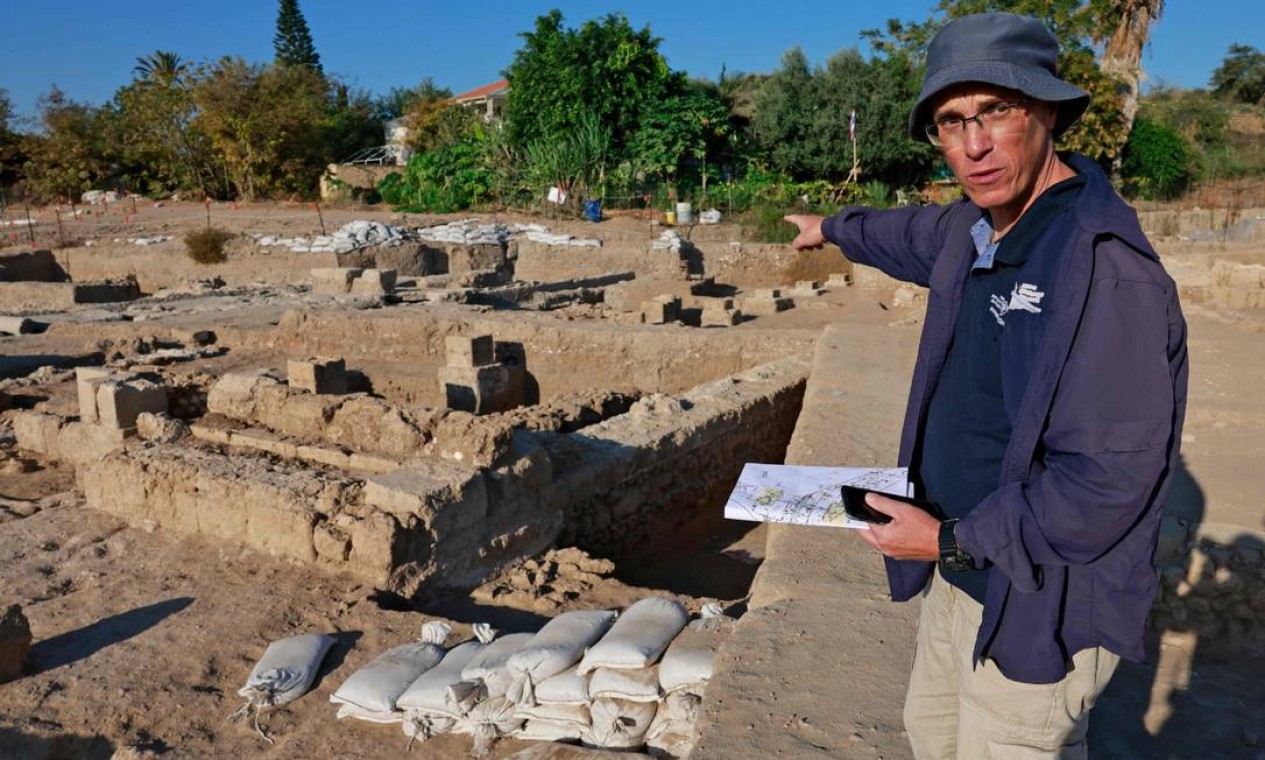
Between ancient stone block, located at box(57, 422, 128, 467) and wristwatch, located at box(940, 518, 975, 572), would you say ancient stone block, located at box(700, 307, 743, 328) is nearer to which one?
ancient stone block, located at box(57, 422, 128, 467)

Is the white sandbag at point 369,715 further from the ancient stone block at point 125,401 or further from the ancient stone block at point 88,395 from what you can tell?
the ancient stone block at point 88,395

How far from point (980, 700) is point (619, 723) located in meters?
1.47

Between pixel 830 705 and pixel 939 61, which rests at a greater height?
pixel 939 61

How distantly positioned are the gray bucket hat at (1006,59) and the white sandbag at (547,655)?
225cm

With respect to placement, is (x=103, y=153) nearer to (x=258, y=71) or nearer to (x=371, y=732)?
(x=258, y=71)

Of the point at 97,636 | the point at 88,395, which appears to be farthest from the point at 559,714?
the point at 88,395

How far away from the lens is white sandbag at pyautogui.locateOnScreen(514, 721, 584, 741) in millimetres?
2924

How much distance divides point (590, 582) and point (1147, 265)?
13.2 ft

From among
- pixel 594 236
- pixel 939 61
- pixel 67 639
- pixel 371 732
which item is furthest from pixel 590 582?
pixel 594 236

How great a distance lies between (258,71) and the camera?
3114cm

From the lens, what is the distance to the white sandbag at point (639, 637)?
2.95 meters

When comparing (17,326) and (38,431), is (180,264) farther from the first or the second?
(38,431)

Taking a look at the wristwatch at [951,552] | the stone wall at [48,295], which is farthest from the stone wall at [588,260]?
the wristwatch at [951,552]

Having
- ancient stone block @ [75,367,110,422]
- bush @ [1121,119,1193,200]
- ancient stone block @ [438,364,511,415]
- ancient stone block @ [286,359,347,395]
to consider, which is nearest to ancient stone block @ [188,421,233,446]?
ancient stone block @ [75,367,110,422]
